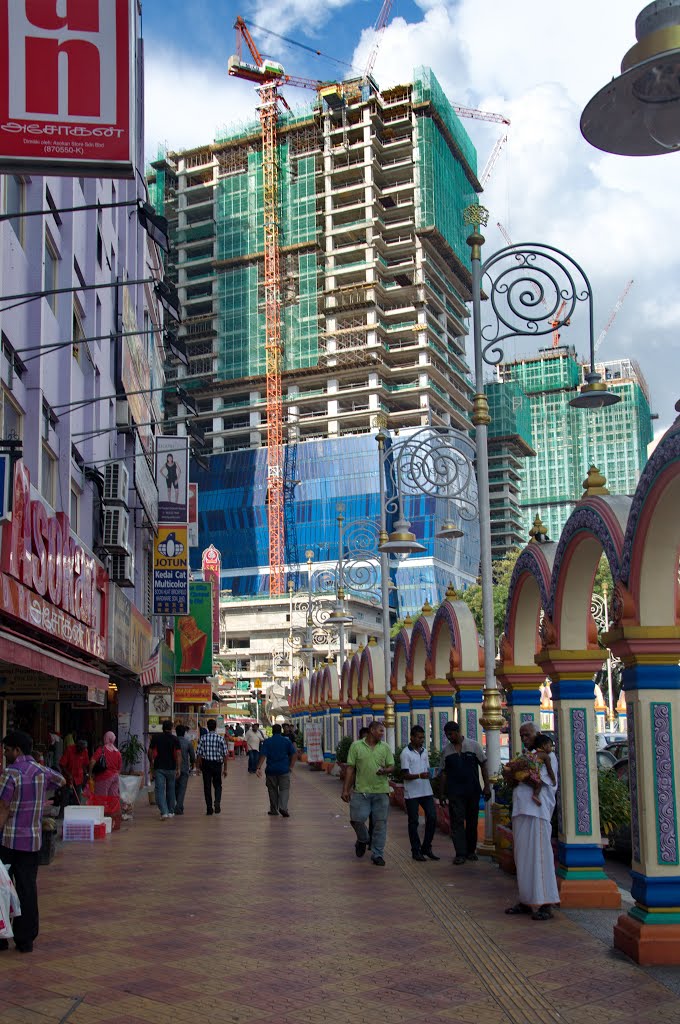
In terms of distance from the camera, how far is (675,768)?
27.7ft

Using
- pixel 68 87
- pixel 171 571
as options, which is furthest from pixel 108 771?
pixel 171 571

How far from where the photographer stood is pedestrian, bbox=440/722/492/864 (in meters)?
13.0

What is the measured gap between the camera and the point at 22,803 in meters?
8.27

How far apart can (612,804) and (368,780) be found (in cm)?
310

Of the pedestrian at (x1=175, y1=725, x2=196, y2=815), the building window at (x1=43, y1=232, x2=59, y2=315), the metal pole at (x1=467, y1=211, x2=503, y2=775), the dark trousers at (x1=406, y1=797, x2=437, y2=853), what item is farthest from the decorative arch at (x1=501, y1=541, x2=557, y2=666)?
the building window at (x1=43, y1=232, x2=59, y2=315)

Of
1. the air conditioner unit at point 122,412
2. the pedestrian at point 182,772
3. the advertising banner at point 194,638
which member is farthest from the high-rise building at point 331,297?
the pedestrian at point 182,772

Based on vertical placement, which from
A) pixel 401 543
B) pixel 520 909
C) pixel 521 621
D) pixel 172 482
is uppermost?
pixel 172 482

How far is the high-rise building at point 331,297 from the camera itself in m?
115

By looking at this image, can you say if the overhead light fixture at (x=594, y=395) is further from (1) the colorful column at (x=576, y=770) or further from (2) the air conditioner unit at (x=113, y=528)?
(2) the air conditioner unit at (x=113, y=528)

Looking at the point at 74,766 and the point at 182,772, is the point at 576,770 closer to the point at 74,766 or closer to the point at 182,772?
the point at 74,766

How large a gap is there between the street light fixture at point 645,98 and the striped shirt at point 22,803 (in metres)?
6.06

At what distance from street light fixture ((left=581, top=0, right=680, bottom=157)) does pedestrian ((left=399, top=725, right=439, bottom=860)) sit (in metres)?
8.26

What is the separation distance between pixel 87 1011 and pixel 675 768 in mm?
4633

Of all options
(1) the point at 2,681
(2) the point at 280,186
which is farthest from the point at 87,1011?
(2) the point at 280,186
